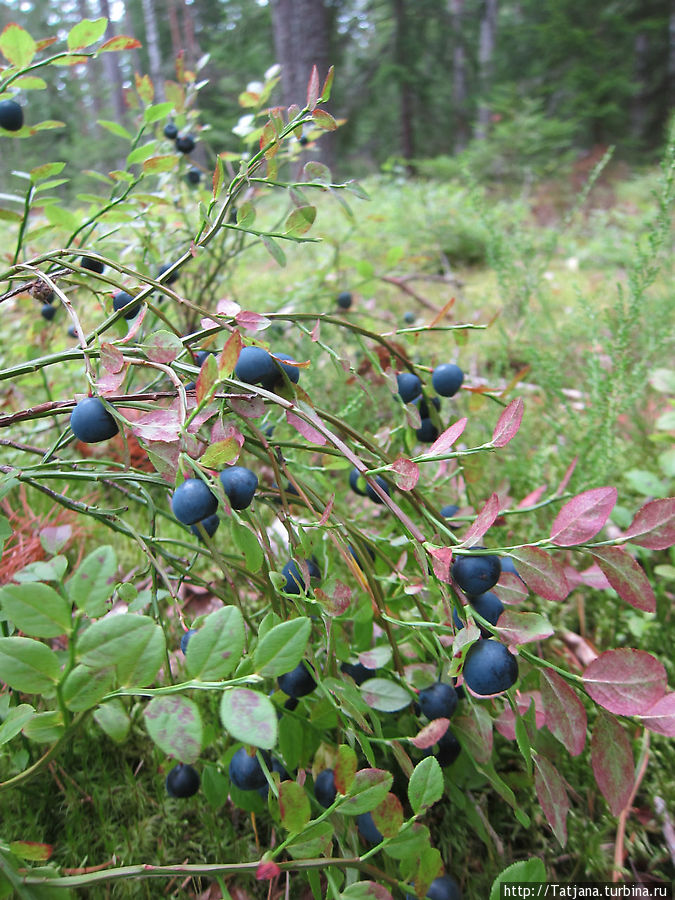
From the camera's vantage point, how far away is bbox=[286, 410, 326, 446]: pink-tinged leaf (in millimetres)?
565

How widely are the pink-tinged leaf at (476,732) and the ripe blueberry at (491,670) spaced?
16 cm

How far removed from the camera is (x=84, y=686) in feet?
1.37

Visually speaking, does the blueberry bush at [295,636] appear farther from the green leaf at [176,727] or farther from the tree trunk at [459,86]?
the tree trunk at [459,86]

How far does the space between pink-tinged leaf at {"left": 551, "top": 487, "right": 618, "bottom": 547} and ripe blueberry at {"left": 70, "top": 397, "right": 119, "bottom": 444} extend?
426 mm

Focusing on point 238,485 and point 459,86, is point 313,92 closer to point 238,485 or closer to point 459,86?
point 238,485

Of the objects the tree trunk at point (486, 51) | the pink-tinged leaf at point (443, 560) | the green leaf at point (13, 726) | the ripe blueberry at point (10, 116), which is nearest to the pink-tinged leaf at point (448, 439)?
the pink-tinged leaf at point (443, 560)

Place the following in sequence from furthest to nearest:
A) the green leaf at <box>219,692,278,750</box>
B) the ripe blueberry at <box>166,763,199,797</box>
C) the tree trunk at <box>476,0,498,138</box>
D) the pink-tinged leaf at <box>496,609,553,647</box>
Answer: the tree trunk at <box>476,0,498,138</box> < the ripe blueberry at <box>166,763,199,797</box> < the pink-tinged leaf at <box>496,609,553,647</box> < the green leaf at <box>219,692,278,750</box>

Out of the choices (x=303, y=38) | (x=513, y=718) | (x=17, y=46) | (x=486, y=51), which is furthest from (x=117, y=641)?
(x=486, y=51)

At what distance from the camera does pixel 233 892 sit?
2.43 feet

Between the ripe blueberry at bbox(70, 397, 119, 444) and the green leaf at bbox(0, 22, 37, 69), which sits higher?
the green leaf at bbox(0, 22, 37, 69)

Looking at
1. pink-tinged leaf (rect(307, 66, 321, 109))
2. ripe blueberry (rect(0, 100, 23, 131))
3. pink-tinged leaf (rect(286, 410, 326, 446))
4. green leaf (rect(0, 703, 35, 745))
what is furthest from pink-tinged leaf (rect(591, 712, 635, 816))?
ripe blueberry (rect(0, 100, 23, 131))

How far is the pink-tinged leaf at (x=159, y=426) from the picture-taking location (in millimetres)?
509

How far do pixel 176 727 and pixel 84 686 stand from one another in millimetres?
77

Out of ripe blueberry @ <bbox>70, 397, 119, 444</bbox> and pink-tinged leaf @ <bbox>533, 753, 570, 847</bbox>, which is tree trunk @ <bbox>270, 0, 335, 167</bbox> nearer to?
ripe blueberry @ <bbox>70, 397, 119, 444</bbox>
